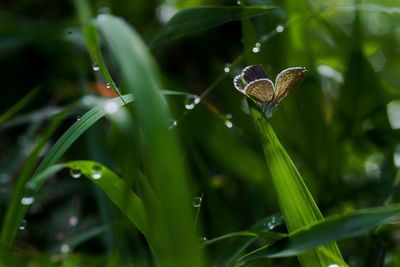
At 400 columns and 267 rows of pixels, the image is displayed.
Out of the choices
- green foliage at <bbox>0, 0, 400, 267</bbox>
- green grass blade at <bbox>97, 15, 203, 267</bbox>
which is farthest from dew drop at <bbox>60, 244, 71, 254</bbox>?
A: green grass blade at <bbox>97, 15, 203, 267</bbox>

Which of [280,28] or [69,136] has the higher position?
[280,28]

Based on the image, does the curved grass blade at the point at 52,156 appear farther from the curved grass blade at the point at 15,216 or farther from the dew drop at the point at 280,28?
the dew drop at the point at 280,28

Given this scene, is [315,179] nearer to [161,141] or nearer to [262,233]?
[262,233]

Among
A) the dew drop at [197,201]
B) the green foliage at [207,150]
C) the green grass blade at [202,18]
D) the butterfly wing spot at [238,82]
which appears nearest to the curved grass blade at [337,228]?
the green foliage at [207,150]

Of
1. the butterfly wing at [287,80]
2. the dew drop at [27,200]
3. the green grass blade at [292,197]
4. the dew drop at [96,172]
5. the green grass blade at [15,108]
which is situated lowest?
the green grass blade at [292,197]

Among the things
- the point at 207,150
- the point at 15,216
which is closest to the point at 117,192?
the point at 15,216

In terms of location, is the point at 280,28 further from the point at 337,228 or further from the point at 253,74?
the point at 337,228
